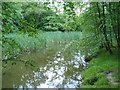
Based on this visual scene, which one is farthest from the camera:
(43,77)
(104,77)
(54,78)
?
(43,77)

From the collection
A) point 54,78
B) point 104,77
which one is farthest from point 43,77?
point 104,77

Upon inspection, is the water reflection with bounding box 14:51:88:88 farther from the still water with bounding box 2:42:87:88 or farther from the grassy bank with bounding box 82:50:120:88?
the grassy bank with bounding box 82:50:120:88

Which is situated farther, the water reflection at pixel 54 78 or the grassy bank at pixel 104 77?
the water reflection at pixel 54 78

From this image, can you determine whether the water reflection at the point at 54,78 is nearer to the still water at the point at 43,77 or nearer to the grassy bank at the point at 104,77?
the still water at the point at 43,77

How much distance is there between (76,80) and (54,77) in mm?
1062

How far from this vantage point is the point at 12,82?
8.54m

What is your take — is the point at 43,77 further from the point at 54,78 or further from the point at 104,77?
the point at 104,77

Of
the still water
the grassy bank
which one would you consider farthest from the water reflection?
the grassy bank

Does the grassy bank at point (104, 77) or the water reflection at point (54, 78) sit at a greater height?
the grassy bank at point (104, 77)

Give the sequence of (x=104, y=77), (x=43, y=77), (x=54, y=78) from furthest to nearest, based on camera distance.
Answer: (x=43, y=77)
(x=54, y=78)
(x=104, y=77)

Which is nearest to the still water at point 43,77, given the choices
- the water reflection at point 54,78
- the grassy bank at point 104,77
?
the water reflection at point 54,78

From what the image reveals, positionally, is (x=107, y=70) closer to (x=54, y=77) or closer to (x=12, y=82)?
(x=54, y=77)

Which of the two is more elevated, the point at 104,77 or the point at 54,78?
the point at 104,77

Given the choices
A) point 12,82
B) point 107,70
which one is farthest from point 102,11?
point 12,82
